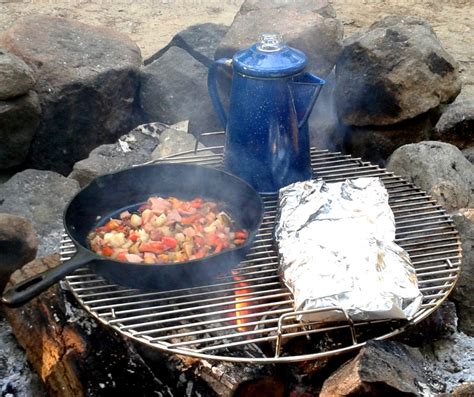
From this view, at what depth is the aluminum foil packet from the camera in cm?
210

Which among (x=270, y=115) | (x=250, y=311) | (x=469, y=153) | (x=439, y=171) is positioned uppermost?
(x=270, y=115)

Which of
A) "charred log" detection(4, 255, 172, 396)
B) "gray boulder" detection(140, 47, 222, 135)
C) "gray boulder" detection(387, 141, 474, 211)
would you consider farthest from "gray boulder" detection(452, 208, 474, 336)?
"gray boulder" detection(140, 47, 222, 135)

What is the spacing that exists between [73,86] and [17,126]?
0.45m

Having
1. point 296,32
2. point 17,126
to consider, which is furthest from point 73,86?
point 296,32

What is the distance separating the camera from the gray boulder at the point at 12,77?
352cm

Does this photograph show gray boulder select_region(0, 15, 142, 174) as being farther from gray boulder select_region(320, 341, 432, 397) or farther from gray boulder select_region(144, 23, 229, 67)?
gray boulder select_region(320, 341, 432, 397)

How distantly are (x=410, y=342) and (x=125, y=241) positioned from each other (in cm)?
122

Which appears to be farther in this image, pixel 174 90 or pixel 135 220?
pixel 174 90

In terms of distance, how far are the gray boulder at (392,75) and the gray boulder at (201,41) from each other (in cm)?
106

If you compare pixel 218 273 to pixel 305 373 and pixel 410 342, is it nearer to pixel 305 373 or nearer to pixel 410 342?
pixel 305 373

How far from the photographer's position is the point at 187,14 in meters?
6.93

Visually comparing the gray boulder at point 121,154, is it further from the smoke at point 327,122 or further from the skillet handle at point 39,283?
the skillet handle at point 39,283

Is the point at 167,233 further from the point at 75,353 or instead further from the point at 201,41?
the point at 201,41

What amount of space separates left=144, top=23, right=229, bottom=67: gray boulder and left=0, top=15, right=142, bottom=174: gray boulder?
34 cm
